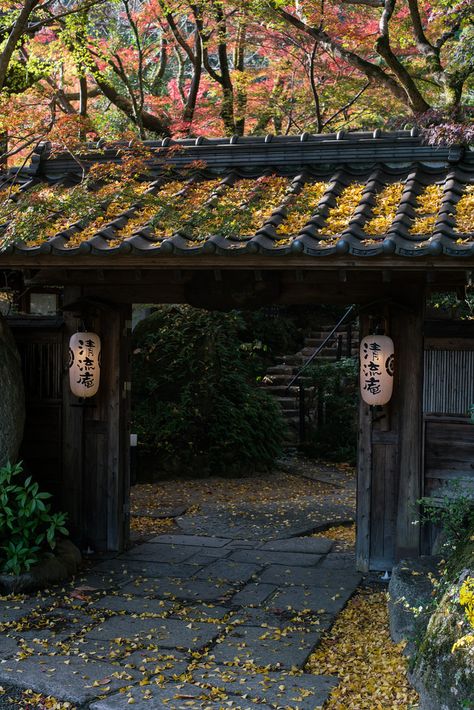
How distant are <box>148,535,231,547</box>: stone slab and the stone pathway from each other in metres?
0.11

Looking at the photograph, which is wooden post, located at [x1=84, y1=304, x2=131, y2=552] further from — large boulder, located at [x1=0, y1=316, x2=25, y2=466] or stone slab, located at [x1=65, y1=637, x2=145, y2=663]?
stone slab, located at [x1=65, y1=637, x2=145, y2=663]

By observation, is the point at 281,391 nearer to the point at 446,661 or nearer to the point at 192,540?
the point at 192,540

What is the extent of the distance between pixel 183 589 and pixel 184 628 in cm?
103

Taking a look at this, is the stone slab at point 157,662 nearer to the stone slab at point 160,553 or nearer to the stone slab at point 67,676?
the stone slab at point 67,676

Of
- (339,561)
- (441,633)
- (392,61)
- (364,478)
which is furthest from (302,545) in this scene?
(392,61)

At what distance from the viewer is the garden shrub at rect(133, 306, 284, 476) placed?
12.3 meters

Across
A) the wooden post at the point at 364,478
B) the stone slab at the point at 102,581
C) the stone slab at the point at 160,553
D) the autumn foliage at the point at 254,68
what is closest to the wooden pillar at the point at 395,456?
the wooden post at the point at 364,478

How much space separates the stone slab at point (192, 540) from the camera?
850 cm

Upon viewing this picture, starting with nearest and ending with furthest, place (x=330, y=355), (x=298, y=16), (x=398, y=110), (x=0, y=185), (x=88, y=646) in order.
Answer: (x=88, y=646)
(x=0, y=185)
(x=298, y=16)
(x=398, y=110)
(x=330, y=355)

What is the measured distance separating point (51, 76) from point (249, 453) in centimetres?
787

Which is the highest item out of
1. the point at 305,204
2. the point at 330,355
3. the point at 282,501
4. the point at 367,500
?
the point at 305,204

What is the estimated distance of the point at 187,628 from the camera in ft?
18.8

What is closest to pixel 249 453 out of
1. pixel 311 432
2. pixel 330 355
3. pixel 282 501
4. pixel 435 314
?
pixel 282 501

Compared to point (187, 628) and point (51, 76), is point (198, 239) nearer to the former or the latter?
point (187, 628)
